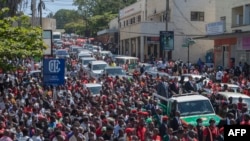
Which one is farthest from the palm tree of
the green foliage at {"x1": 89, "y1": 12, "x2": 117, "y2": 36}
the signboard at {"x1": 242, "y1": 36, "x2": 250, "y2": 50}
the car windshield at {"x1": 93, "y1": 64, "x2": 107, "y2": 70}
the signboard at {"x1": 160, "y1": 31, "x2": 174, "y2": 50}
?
the green foliage at {"x1": 89, "y1": 12, "x2": 117, "y2": 36}

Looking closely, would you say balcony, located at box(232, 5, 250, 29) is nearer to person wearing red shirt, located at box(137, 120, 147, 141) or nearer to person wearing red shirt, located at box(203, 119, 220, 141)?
person wearing red shirt, located at box(203, 119, 220, 141)

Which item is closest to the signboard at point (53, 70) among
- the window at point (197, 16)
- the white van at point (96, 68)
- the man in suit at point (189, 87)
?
the man in suit at point (189, 87)

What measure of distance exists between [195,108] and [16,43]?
602 cm

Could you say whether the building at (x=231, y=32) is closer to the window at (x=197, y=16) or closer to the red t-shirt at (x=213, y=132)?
the window at (x=197, y=16)

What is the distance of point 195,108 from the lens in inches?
696

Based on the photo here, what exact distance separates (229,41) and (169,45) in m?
4.56

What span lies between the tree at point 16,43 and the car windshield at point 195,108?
503cm

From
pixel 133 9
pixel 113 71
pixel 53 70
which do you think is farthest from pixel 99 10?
pixel 53 70

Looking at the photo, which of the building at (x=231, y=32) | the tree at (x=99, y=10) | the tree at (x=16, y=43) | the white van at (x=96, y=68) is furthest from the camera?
the tree at (x=99, y=10)

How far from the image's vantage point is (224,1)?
1791 inches

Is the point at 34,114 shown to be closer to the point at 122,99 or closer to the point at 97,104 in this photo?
the point at 97,104

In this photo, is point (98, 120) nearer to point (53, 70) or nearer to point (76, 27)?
point (53, 70)

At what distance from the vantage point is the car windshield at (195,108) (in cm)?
1750

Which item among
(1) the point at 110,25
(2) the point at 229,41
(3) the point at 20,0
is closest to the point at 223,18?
(2) the point at 229,41
